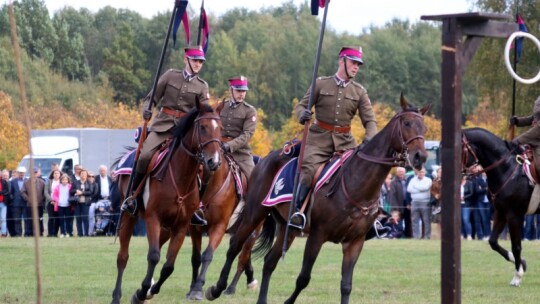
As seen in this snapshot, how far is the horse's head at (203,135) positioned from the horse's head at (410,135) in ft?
6.75

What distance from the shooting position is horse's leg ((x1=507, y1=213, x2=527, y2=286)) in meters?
16.6

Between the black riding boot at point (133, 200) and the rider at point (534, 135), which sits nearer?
the black riding boot at point (133, 200)

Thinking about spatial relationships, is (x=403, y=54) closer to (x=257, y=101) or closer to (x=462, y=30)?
(x=257, y=101)

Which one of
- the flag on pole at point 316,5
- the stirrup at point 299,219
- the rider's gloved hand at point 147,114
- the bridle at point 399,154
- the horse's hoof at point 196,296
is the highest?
the flag on pole at point 316,5

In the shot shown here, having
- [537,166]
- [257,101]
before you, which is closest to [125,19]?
[257,101]

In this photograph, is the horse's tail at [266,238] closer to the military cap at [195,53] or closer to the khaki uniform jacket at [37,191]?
the military cap at [195,53]

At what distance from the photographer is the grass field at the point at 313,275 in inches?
586

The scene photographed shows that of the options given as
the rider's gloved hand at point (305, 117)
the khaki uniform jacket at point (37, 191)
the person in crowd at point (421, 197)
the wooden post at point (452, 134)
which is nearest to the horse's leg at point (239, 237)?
the rider's gloved hand at point (305, 117)

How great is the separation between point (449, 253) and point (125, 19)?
9219 centimetres

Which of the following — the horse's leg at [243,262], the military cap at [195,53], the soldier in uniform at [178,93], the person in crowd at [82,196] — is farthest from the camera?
the person in crowd at [82,196]

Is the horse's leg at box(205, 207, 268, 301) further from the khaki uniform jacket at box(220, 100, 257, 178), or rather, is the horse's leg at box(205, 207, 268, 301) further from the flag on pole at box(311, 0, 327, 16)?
the flag on pole at box(311, 0, 327, 16)

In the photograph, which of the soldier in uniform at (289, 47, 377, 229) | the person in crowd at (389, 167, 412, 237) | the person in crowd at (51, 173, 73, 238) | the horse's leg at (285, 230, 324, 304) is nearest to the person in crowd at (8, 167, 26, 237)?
the person in crowd at (51, 173, 73, 238)

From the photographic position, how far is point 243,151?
54.0 ft

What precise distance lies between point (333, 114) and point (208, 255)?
261 cm
